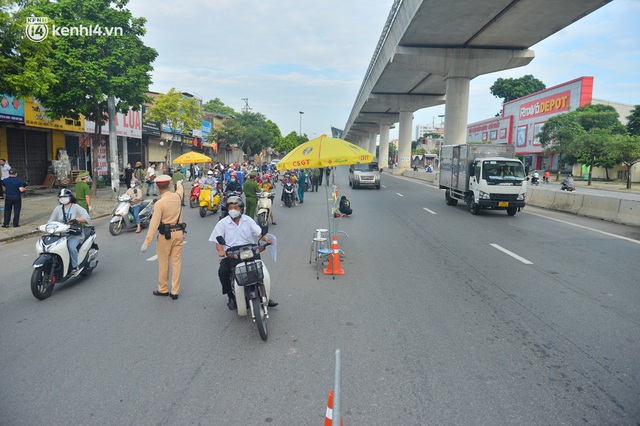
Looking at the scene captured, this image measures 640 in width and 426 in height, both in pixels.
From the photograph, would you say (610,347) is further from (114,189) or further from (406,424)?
(114,189)

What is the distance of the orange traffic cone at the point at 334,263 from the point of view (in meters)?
8.07

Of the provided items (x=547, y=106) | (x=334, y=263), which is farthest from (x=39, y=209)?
(x=547, y=106)

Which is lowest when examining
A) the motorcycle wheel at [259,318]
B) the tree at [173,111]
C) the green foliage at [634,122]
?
the motorcycle wheel at [259,318]

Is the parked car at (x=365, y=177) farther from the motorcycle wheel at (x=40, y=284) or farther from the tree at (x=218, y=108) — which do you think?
the tree at (x=218, y=108)

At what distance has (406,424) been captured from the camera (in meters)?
3.47

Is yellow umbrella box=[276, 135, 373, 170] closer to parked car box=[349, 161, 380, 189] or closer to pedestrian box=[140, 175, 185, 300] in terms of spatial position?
pedestrian box=[140, 175, 185, 300]

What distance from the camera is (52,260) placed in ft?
22.4

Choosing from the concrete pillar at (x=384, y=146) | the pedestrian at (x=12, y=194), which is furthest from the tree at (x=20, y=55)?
the concrete pillar at (x=384, y=146)

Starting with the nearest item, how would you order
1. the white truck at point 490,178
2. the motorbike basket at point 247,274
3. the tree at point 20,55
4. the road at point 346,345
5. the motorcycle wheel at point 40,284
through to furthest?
the road at point 346,345
the motorbike basket at point 247,274
the motorcycle wheel at point 40,284
the tree at point 20,55
the white truck at point 490,178

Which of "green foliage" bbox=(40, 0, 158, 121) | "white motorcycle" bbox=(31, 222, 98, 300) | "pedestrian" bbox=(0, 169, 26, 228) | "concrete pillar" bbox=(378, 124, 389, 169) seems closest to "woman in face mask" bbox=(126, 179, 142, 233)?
"pedestrian" bbox=(0, 169, 26, 228)

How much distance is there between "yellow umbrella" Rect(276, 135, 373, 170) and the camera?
814 centimetres

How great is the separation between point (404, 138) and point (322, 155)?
49.6 metres

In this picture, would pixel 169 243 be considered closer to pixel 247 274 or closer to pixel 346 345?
pixel 247 274

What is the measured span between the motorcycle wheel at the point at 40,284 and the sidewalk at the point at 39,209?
6.10 m
